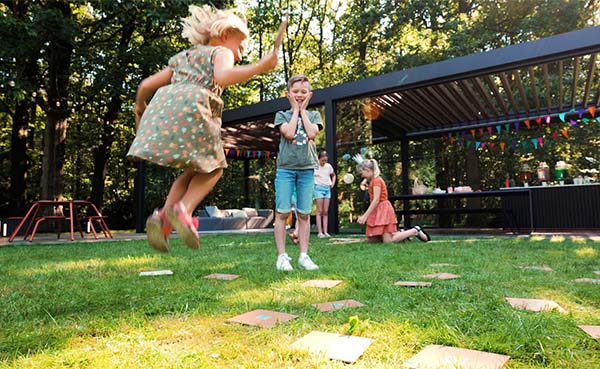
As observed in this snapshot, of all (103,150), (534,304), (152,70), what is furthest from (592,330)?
(103,150)

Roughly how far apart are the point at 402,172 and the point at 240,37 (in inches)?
370

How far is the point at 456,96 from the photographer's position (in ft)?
28.2

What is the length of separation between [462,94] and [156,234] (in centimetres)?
787

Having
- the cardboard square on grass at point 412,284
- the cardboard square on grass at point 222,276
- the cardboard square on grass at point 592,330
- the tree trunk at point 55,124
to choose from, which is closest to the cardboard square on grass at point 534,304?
the cardboard square on grass at point 592,330

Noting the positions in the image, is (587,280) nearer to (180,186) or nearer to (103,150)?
(180,186)

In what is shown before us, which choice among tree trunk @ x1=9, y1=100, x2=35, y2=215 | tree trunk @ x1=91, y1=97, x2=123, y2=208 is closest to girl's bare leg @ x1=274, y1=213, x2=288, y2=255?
tree trunk @ x1=9, y1=100, x2=35, y2=215

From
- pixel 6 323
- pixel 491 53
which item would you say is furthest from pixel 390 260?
pixel 491 53

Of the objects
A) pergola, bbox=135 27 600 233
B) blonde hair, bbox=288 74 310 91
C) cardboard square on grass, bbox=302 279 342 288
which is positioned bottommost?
cardboard square on grass, bbox=302 279 342 288

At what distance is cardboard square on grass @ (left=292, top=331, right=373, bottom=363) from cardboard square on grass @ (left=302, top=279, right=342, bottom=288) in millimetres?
953

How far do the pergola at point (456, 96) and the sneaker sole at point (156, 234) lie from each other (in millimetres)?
6426

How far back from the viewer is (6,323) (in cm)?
181

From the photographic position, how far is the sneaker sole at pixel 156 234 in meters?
1.92

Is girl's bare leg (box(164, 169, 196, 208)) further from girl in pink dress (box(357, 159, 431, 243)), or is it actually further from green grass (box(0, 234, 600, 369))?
girl in pink dress (box(357, 159, 431, 243))

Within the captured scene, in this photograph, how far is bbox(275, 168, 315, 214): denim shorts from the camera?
3.47 meters
